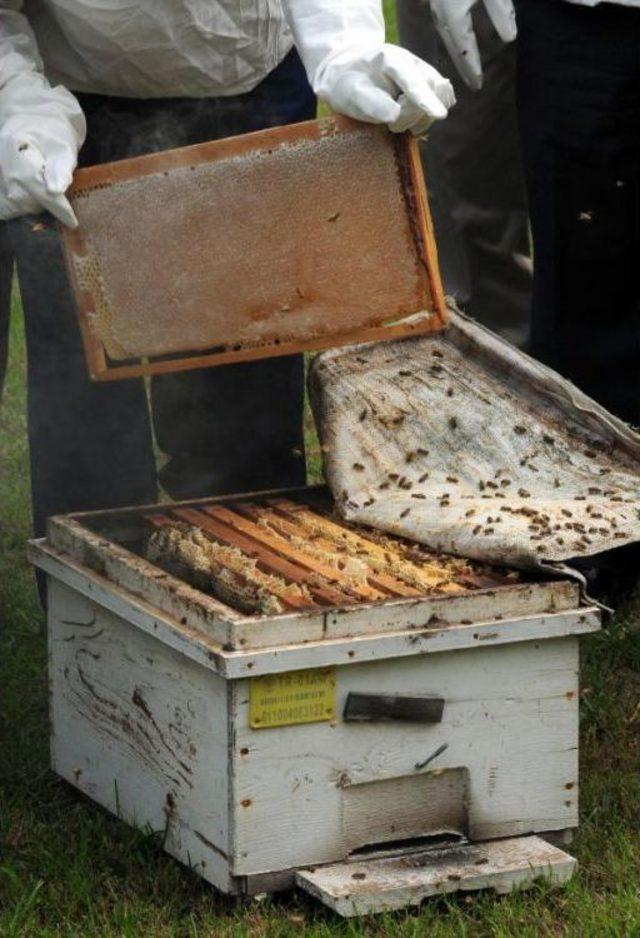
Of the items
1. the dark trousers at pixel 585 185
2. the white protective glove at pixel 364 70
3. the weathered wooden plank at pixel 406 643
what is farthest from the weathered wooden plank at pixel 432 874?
the dark trousers at pixel 585 185

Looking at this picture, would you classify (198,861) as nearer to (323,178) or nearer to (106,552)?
(106,552)

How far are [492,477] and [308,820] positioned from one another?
80cm

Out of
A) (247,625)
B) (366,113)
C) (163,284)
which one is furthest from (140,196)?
(247,625)

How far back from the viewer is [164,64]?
9.97ft

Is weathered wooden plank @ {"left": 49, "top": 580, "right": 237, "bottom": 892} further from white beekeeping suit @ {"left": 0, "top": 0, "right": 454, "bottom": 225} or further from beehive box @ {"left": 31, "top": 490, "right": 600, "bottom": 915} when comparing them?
white beekeeping suit @ {"left": 0, "top": 0, "right": 454, "bottom": 225}

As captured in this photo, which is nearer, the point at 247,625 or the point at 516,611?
the point at 247,625

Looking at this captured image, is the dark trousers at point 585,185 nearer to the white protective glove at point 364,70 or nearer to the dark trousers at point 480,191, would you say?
the white protective glove at point 364,70

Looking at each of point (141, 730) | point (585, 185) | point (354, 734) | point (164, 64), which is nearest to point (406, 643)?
point (354, 734)

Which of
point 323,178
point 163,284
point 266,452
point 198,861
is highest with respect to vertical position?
point 323,178

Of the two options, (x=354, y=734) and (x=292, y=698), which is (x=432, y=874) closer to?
(x=354, y=734)

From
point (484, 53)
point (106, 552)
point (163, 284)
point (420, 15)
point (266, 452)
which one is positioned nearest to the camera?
point (106, 552)

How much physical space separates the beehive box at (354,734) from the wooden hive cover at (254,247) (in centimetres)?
47

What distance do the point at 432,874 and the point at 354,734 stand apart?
233mm

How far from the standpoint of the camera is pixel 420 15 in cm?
489
